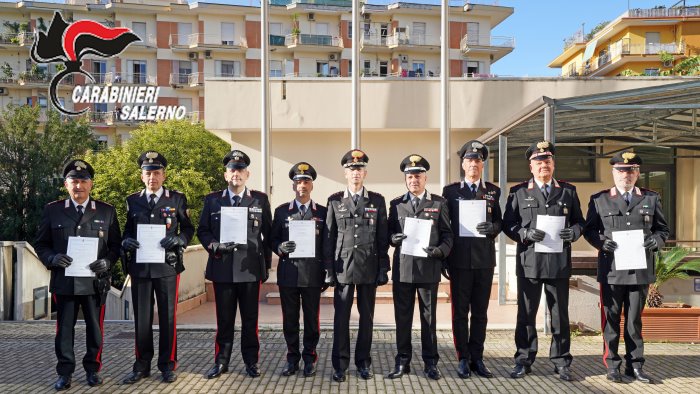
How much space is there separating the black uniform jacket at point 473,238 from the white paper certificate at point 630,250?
112cm

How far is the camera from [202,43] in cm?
4706

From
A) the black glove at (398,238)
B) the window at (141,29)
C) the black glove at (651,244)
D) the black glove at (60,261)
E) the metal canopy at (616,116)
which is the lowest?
the black glove at (60,261)

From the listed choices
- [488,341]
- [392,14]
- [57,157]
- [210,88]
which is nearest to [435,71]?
[392,14]

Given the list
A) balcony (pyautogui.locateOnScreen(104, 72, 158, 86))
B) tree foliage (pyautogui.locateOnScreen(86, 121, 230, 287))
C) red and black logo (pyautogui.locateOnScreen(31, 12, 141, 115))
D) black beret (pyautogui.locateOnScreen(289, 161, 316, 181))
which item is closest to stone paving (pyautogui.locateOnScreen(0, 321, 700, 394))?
black beret (pyautogui.locateOnScreen(289, 161, 316, 181))

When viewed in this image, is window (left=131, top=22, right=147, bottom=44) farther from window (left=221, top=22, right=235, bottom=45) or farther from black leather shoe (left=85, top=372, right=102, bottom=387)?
black leather shoe (left=85, top=372, right=102, bottom=387)

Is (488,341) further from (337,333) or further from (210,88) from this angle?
(210,88)

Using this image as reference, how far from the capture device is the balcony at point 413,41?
46.8 m

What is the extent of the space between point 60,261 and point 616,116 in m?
8.86

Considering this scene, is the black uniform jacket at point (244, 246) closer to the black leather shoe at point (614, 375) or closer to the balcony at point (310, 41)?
the black leather shoe at point (614, 375)

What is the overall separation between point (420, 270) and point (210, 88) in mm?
12322

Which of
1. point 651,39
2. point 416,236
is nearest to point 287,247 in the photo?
point 416,236

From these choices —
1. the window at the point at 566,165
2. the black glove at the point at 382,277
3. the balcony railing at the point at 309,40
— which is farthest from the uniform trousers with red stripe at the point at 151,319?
the balcony railing at the point at 309,40

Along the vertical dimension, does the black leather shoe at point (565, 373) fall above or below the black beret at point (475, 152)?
below

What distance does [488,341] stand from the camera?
7.88 metres
